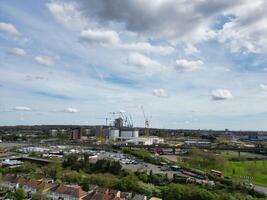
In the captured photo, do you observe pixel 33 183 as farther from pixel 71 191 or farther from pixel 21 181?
pixel 71 191

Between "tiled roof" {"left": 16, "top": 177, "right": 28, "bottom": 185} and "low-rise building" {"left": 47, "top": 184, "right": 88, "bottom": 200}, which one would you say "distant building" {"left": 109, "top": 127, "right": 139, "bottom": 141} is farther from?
"low-rise building" {"left": 47, "top": 184, "right": 88, "bottom": 200}

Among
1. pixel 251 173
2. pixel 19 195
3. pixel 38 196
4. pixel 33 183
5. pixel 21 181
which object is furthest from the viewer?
pixel 251 173

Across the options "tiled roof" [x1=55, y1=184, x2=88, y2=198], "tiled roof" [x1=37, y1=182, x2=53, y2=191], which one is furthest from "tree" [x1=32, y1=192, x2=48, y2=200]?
"tiled roof" [x1=37, y1=182, x2=53, y2=191]

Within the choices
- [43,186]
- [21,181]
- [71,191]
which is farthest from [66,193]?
[21,181]

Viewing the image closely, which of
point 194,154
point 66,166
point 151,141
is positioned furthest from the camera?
point 151,141

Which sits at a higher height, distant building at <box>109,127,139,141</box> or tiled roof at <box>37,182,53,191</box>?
distant building at <box>109,127,139,141</box>

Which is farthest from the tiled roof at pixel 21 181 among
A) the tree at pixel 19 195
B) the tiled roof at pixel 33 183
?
the tree at pixel 19 195

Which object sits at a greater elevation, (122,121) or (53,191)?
(122,121)

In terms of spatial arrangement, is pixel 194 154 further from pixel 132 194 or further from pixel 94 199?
pixel 94 199

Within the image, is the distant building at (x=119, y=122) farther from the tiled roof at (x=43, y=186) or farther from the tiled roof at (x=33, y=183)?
the tiled roof at (x=43, y=186)

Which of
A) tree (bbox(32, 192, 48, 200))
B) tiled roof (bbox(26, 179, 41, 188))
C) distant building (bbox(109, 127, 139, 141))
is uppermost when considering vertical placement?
distant building (bbox(109, 127, 139, 141))

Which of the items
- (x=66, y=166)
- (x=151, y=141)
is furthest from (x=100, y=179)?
(x=151, y=141)
